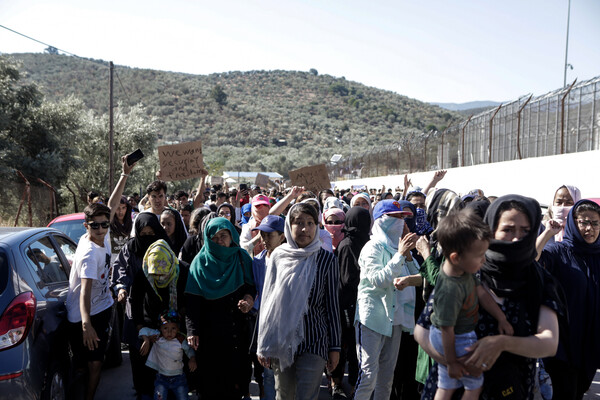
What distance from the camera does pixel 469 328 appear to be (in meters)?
2.55

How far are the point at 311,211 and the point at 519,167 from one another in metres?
13.4

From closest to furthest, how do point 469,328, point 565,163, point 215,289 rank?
point 469,328
point 215,289
point 565,163

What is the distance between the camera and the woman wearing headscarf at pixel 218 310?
451cm

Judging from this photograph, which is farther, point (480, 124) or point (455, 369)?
point (480, 124)

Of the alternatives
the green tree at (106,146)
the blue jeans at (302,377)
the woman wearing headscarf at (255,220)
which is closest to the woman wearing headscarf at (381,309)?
the blue jeans at (302,377)

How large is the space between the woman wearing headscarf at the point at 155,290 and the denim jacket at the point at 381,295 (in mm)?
1557

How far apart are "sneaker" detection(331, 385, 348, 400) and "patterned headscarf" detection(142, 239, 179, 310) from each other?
6.93ft

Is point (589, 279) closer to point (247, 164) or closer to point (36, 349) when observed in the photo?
point (36, 349)

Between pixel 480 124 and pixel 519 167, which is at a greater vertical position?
pixel 480 124

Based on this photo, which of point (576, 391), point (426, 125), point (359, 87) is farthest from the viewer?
point (359, 87)

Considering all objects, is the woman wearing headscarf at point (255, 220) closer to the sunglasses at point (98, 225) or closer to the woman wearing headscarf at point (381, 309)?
the sunglasses at point (98, 225)

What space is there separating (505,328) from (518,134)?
560 inches

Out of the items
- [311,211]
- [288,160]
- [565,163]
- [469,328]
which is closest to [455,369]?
[469,328]

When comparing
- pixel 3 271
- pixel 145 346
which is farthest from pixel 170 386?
pixel 3 271
